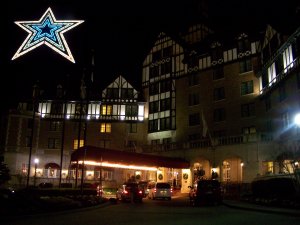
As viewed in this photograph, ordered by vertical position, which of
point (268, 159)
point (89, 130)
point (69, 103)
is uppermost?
point (69, 103)

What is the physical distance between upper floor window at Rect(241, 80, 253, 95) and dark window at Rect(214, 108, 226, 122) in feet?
12.8

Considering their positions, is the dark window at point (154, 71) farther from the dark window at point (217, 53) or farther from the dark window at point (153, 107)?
the dark window at point (217, 53)

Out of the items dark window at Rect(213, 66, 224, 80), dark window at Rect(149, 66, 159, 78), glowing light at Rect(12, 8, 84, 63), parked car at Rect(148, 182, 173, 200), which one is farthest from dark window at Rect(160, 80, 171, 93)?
glowing light at Rect(12, 8, 84, 63)

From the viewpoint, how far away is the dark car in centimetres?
2767

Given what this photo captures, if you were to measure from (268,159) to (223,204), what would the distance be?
12.8m

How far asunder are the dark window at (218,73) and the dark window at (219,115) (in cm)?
456

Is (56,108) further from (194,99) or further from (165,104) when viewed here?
(194,99)

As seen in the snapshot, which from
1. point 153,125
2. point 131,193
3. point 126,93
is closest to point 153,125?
point 153,125

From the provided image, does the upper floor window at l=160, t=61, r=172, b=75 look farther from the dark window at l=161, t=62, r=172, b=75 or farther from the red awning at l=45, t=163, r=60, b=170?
the red awning at l=45, t=163, r=60, b=170

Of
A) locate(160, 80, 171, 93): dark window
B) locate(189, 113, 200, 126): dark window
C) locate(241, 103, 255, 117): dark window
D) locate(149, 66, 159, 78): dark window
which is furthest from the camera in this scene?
locate(149, 66, 159, 78): dark window

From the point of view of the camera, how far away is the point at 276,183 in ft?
85.3

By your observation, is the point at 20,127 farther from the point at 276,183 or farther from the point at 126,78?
the point at 276,183

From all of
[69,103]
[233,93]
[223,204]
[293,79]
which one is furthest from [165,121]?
[223,204]

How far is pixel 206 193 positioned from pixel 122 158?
591 inches
